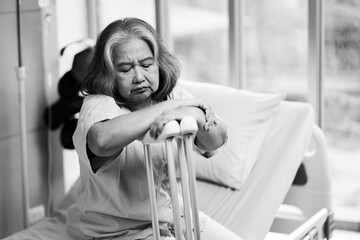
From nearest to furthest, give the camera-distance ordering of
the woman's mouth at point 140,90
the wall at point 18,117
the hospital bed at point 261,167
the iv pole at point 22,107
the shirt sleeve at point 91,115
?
1. the shirt sleeve at point 91,115
2. the woman's mouth at point 140,90
3. the hospital bed at point 261,167
4. the iv pole at point 22,107
5. the wall at point 18,117

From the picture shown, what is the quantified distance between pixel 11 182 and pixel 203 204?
3.61 feet

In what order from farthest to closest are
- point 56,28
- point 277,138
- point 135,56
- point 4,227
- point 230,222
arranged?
point 56,28 → point 4,227 → point 277,138 → point 230,222 → point 135,56

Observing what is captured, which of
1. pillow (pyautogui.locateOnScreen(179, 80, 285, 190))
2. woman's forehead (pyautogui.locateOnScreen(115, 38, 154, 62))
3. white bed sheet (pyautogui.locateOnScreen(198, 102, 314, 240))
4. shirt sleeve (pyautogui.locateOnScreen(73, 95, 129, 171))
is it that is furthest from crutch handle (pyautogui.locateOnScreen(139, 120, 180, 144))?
pillow (pyautogui.locateOnScreen(179, 80, 285, 190))

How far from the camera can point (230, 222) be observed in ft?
8.70

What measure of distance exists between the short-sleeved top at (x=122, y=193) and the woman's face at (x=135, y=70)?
67mm

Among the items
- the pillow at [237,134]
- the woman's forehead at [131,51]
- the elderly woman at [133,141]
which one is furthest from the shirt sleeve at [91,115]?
the pillow at [237,134]

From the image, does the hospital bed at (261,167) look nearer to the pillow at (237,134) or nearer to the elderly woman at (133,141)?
the pillow at (237,134)

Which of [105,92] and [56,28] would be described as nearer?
[105,92]

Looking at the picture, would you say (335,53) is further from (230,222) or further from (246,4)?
(230,222)

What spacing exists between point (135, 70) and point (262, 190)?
99cm

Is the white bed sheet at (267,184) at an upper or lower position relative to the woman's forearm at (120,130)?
lower

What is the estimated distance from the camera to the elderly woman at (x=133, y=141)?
1.93 metres

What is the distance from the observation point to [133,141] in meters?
1.91

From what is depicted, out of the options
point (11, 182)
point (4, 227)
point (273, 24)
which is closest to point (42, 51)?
point (11, 182)
